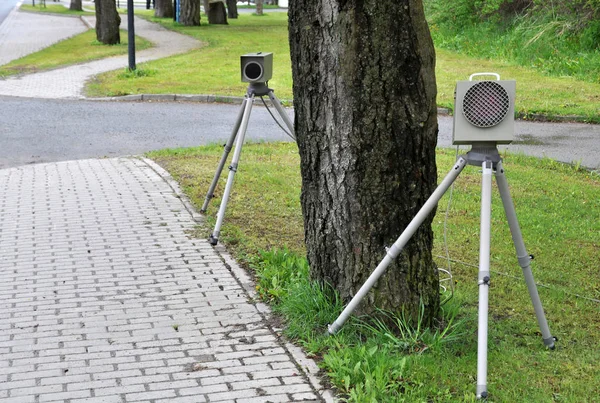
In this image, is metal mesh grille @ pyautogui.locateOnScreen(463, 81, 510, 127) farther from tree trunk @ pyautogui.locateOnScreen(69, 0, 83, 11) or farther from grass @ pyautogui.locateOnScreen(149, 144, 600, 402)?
tree trunk @ pyautogui.locateOnScreen(69, 0, 83, 11)

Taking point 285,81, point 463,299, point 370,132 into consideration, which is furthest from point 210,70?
point 370,132

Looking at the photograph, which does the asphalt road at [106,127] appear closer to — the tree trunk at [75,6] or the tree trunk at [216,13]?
the tree trunk at [216,13]

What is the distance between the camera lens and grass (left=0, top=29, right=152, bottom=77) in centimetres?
2283

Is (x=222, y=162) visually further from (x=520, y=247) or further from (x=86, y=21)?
(x=86, y=21)

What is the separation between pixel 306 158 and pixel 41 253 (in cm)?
276

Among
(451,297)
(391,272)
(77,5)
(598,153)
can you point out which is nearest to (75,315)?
(391,272)

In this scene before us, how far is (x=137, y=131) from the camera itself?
13.4m

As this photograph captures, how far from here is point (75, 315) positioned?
18.1 ft

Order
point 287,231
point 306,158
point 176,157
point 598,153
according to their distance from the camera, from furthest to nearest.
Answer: point 598,153
point 176,157
point 287,231
point 306,158

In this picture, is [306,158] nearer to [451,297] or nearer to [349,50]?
[349,50]

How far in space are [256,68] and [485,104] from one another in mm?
3122

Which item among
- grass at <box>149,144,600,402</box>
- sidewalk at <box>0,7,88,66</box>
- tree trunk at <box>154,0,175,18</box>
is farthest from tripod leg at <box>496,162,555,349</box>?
tree trunk at <box>154,0,175,18</box>

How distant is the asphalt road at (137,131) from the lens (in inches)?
465

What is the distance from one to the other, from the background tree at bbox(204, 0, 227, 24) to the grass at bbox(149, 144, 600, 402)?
28663 millimetres
